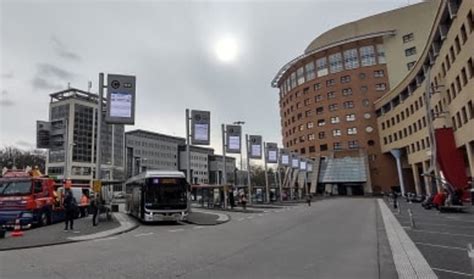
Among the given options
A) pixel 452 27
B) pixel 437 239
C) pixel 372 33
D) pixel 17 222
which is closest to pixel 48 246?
pixel 17 222

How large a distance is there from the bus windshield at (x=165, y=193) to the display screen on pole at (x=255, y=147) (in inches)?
913

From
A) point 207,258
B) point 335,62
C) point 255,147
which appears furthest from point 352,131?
point 207,258

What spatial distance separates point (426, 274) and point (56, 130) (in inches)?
1167

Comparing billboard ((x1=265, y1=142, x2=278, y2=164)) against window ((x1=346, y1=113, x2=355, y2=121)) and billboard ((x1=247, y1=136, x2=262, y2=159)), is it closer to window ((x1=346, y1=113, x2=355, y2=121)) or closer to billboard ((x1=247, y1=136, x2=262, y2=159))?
billboard ((x1=247, y1=136, x2=262, y2=159))

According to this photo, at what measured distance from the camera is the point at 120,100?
23312 millimetres

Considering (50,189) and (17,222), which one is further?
(50,189)

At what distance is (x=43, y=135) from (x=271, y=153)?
32028 mm

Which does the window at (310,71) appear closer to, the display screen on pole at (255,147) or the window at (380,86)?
the window at (380,86)

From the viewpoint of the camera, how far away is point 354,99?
96.1m

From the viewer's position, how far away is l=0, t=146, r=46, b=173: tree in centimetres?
6838

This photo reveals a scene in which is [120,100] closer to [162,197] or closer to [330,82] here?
[162,197]

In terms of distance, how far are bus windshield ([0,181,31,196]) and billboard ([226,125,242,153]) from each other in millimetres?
21076

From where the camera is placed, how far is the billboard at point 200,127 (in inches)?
1277

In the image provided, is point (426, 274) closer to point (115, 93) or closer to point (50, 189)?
point (115, 93)
